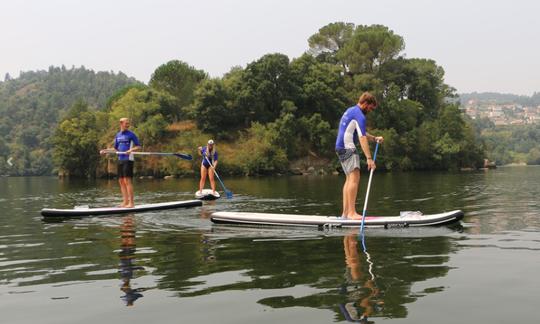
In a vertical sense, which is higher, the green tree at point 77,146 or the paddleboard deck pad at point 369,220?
the green tree at point 77,146

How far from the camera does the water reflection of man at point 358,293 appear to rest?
553cm

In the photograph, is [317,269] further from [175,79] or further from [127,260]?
[175,79]

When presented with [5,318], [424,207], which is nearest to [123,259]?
[5,318]

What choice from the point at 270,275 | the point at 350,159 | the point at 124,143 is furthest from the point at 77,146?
the point at 270,275

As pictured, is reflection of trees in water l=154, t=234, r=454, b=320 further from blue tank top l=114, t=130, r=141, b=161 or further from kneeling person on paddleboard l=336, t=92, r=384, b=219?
blue tank top l=114, t=130, r=141, b=161

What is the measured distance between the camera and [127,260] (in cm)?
898

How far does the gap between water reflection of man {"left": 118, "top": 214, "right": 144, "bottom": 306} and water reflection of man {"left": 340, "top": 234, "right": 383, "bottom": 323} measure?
8.59ft

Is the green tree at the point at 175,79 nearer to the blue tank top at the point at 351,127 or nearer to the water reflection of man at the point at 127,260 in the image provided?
the water reflection of man at the point at 127,260

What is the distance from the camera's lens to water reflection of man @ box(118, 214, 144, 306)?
6614 mm

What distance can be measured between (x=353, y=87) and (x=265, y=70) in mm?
17669

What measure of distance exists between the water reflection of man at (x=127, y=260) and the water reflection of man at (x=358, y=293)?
8.59 feet

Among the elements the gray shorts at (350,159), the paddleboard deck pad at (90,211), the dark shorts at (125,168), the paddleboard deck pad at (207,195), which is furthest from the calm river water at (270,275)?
the paddleboard deck pad at (207,195)

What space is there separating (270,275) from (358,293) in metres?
1.65

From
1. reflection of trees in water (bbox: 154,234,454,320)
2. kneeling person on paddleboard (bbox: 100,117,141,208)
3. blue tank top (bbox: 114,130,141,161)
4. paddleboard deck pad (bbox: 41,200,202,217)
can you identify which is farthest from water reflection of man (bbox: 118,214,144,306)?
blue tank top (bbox: 114,130,141,161)
